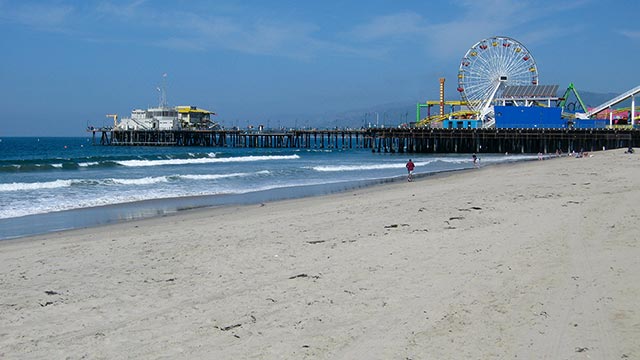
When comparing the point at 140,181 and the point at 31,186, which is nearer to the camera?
the point at 31,186

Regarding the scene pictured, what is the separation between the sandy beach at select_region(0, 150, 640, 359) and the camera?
4469mm

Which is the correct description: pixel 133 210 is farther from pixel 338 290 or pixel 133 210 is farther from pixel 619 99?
pixel 619 99

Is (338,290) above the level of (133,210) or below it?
above

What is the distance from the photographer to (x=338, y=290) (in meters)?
5.88

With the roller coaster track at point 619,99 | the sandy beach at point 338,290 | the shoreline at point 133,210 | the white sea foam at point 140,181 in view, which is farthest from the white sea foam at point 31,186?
the roller coaster track at point 619,99

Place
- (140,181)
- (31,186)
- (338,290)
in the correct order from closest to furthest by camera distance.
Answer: (338,290) < (31,186) < (140,181)

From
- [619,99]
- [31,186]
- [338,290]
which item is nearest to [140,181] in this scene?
[31,186]

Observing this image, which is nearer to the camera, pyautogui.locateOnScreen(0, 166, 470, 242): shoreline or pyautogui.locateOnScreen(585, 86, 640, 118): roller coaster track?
pyautogui.locateOnScreen(0, 166, 470, 242): shoreline

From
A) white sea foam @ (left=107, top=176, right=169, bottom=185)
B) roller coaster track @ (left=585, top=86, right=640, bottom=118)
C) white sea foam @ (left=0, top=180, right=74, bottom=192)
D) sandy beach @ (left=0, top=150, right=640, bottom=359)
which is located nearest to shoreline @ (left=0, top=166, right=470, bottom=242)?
sandy beach @ (left=0, top=150, right=640, bottom=359)

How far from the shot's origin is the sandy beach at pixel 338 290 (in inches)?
176

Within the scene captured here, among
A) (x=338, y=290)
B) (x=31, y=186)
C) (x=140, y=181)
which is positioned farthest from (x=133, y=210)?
(x=338, y=290)

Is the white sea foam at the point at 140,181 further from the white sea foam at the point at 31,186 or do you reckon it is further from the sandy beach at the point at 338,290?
the sandy beach at the point at 338,290

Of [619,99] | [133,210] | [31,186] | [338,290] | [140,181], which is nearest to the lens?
[338,290]

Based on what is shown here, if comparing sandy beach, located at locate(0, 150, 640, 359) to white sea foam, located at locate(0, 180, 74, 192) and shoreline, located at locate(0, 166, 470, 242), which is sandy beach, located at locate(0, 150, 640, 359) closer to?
shoreline, located at locate(0, 166, 470, 242)
